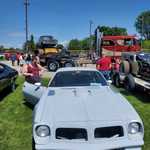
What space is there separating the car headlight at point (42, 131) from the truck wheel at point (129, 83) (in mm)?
9023

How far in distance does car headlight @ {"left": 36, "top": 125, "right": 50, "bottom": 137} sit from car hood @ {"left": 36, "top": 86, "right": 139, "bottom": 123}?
0.12m

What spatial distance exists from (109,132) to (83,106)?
0.79 metres

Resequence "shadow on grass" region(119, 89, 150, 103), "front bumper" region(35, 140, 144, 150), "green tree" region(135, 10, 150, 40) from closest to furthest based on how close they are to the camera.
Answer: "front bumper" region(35, 140, 144, 150) → "shadow on grass" region(119, 89, 150, 103) → "green tree" region(135, 10, 150, 40)

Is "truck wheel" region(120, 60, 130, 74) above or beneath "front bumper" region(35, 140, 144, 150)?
above

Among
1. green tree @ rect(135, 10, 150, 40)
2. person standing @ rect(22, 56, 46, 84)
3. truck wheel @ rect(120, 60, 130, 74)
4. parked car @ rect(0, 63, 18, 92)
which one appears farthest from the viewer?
green tree @ rect(135, 10, 150, 40)

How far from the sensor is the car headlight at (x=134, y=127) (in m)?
5.51

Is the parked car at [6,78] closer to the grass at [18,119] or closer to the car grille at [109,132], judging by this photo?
the grass at [18,119]

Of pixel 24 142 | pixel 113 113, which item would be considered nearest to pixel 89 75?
pixel 24 142

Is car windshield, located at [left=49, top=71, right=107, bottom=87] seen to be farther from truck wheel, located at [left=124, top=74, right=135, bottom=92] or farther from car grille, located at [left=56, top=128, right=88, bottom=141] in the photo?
truck wheel, located at [left=124, top=74, right=135, bottom=92]

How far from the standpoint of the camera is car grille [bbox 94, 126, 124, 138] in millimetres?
5422

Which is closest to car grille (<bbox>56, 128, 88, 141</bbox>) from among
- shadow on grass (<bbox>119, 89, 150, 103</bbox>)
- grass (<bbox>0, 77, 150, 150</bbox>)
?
grass (<bbox>0, 77, 150, 150</bbox>)

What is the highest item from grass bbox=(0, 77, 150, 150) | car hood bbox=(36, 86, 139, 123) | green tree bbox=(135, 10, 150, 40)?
green tree bbox=(135, 10, 150, 40)

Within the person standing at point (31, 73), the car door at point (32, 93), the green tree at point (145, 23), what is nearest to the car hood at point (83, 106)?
the car door at point (32, 93)

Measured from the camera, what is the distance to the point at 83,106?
6.06 meters
